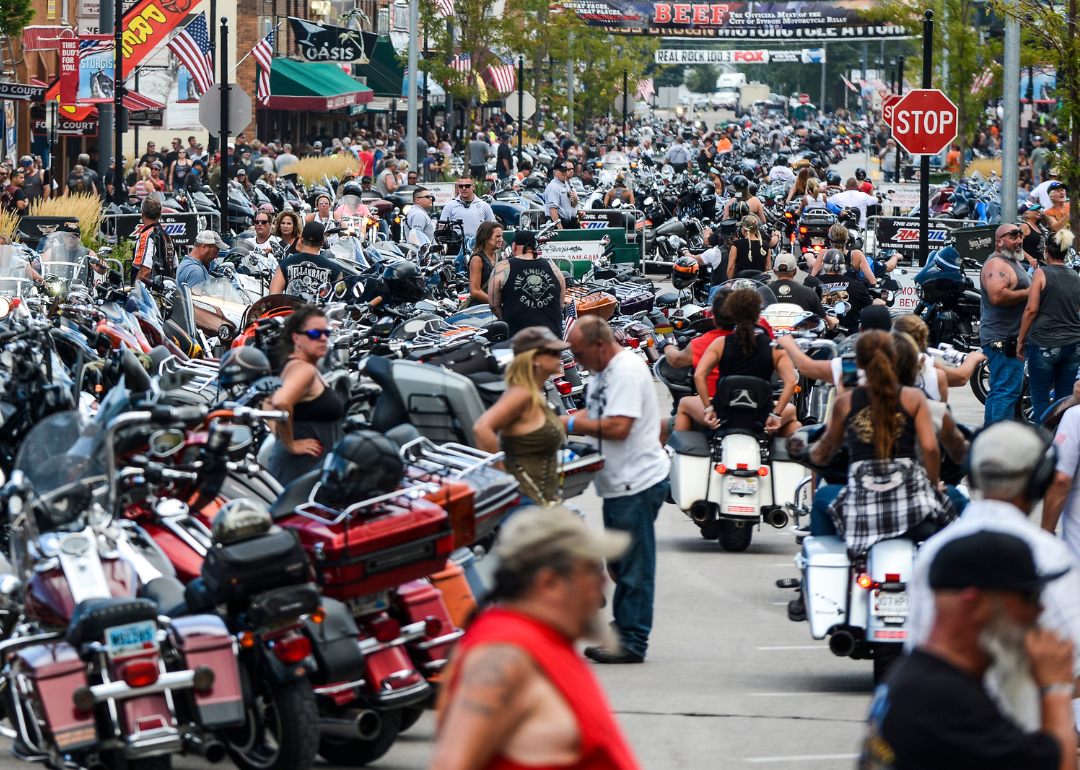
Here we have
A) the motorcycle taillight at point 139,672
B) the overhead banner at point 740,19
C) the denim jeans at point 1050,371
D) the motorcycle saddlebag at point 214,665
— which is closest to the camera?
the motorcycle taillight at point 139,672

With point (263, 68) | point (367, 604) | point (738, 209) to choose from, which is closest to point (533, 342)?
point (367, 604)

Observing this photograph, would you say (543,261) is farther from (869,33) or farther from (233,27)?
(869,33)

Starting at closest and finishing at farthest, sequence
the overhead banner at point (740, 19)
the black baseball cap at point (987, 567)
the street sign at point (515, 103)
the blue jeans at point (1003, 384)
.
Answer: the black baseball cap at point (987, 567) < the blue jeans at point (1003, 384) < the street sign at point (515, 103) < the overhead banner at point (740, 19)

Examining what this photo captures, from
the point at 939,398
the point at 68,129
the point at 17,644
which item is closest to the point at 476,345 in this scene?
the point at 939,398

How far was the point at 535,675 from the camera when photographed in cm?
331

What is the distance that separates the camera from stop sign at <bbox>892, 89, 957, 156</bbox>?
65.8 feet

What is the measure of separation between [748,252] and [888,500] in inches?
411

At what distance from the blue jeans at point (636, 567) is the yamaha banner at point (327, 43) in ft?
154

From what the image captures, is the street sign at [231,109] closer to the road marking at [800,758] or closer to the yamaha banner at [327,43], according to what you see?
the road marking at [800,758]

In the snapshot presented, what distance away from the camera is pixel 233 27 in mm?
57750

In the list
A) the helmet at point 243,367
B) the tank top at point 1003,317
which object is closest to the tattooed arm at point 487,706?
the helmet at point 243,367

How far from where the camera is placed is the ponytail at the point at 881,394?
740 cm

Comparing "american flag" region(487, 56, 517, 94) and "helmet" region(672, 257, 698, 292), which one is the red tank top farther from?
"american flag" region(487, 56, 517, 94)

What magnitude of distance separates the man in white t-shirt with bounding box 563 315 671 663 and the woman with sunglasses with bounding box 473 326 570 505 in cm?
38
